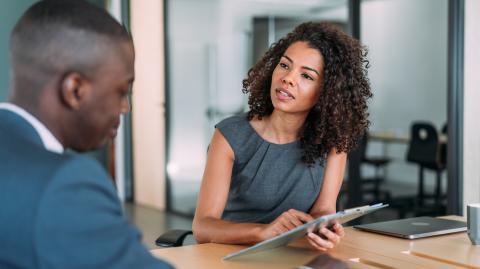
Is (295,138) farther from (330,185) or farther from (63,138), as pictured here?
(63,138)

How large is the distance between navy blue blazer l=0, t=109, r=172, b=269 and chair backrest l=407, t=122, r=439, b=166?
507 centimetres

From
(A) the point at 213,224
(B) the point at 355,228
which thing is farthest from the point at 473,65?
(A) the point at 213,224

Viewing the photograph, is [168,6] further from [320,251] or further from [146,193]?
[320,251]

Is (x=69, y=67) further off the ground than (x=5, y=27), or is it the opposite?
(x=5, y=27)

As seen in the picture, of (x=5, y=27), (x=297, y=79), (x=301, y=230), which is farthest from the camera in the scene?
(x=5, y=27)

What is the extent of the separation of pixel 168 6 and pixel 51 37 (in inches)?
202

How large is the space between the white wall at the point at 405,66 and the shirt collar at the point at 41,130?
688 cm

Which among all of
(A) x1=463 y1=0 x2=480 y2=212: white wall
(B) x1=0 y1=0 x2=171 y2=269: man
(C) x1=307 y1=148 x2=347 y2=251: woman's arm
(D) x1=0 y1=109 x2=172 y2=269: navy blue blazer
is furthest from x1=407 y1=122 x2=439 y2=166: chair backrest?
(D) x1=0 y1=109 x2=172 y2=269: navy blue blazer

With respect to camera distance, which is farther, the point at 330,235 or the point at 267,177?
the point at 267,177

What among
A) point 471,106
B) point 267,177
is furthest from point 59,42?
point 471,106

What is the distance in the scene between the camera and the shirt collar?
0.93 meters

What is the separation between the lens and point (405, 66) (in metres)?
7.81

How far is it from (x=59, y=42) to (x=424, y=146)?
17.1 feet

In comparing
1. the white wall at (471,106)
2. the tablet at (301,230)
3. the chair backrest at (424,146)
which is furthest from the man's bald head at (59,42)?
the chair backrest at (424,146)
